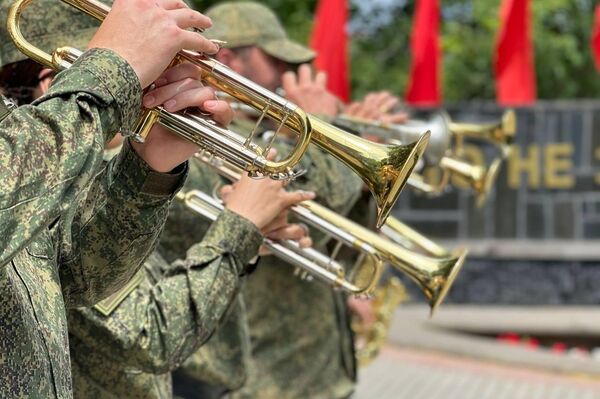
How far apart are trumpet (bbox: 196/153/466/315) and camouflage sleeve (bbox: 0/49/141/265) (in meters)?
1.37

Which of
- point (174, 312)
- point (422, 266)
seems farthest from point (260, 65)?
point (174, 312)

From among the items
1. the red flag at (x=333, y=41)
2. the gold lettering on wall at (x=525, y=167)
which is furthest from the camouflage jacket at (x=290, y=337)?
the gold lettering on wall at (x=525, y=167)

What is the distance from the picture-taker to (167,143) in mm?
1946

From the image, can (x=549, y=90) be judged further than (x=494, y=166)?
Yes

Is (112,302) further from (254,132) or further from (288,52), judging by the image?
(288,52)

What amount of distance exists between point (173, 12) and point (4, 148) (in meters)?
0.33

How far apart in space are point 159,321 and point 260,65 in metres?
2.07

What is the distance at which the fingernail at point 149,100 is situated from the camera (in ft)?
6.01

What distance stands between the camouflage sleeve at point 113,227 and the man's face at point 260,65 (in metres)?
2.33

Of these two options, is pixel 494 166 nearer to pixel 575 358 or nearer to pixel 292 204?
pixel 292 204

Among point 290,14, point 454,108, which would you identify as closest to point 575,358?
point 454,108

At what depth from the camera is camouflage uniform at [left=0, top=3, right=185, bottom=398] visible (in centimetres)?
160

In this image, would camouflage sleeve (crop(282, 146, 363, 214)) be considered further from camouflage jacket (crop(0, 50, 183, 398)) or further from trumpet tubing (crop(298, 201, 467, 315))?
camouflage jacket (crop(0, 50, 183, 398))

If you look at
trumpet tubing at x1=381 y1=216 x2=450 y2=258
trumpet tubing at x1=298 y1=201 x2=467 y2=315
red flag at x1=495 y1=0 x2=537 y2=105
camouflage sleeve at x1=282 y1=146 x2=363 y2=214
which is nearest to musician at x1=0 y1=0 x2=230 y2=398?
trumpet tubing at x1=298 y1=201 x2=467 y2=315
